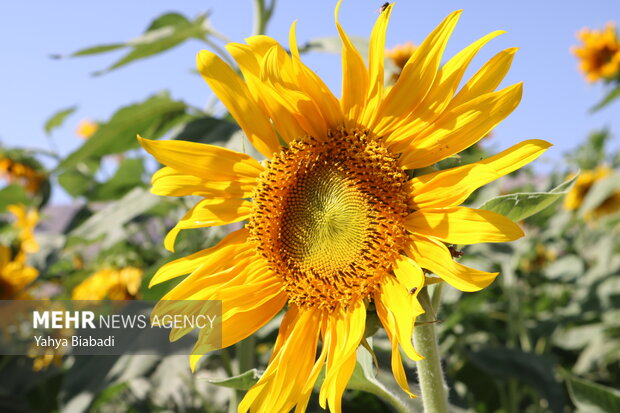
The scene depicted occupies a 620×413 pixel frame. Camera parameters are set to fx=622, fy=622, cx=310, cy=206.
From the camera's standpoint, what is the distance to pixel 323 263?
48.3 inches

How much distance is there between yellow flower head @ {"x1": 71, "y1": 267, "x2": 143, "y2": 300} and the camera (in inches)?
113

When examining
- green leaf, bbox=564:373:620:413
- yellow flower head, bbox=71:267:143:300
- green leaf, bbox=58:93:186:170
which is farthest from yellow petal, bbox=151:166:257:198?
yellow flower head, bbox=71:267:143:300

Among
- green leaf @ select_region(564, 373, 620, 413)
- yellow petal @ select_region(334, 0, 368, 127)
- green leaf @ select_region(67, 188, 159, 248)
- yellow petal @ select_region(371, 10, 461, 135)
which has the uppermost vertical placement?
green leaf @ select_region(67, 188, 159, 248)

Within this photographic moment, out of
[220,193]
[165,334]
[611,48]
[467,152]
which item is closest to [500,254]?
[467,152]

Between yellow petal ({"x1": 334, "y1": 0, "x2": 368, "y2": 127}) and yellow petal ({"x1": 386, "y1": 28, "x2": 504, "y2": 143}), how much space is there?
8 centimetres

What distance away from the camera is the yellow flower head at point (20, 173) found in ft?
13.5

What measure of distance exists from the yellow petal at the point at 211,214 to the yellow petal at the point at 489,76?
1.62 ft

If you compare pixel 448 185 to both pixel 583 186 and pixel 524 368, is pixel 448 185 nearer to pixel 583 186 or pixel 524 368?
pixel 524 368

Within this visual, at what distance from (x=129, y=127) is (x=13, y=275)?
2.01 metres

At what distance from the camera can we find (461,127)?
3.50 feet

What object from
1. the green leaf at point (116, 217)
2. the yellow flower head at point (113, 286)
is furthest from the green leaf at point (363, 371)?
the yellow flower head at point (113, 286)

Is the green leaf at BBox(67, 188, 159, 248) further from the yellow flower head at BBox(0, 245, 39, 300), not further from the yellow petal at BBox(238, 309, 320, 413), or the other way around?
the yellow flower head at BBox(0, 245, 39, 300)

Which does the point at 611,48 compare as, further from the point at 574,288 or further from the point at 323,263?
the point at 323,263

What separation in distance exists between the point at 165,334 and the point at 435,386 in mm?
937
